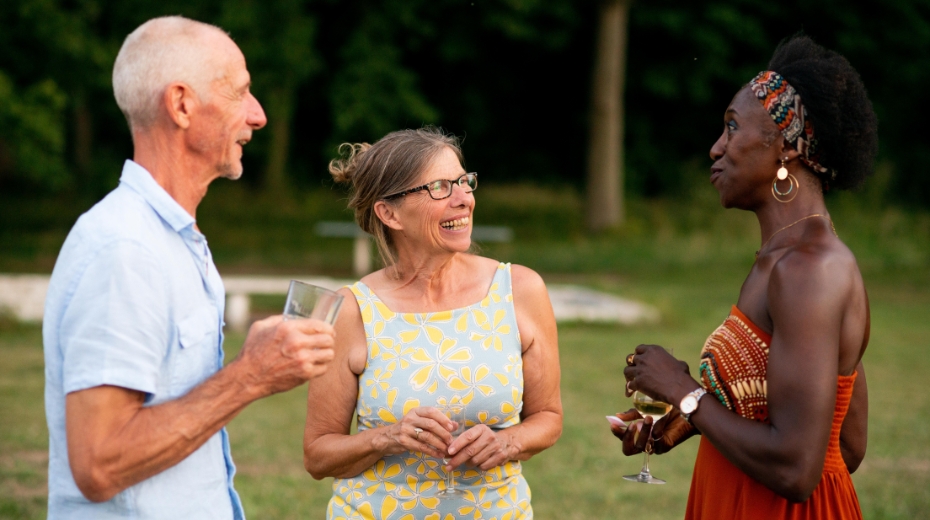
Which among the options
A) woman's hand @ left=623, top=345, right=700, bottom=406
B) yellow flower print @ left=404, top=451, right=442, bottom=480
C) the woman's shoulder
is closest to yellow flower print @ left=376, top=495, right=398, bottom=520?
yellow flower print @ left=404, top=451, right=442, bottom=480

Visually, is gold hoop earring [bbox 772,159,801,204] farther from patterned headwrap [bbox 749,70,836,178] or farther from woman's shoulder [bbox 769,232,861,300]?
woman's shoulder [bbox 769,232,861,300]

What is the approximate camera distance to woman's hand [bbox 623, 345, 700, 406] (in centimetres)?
295

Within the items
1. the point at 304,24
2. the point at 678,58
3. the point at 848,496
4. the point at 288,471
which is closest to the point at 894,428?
the point at 288,471

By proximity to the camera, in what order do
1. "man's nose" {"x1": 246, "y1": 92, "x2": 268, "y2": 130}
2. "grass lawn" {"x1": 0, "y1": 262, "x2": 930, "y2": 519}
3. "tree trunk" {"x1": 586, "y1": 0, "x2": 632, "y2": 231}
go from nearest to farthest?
"man's nose" {"x1": 246, "y1": 92, "x2": 268, "y2": 130}, "grass lawn" {"x1": 0, "y1": 262, "x2": 930, "y2": 519}, "tree trunk" {"x1": 586, "y1": 0, "x2": 632, "y2": 231}

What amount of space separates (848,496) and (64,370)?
231 centimetres

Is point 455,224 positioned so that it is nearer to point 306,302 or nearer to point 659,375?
point 659,375

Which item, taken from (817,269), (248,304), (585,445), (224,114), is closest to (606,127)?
(248,304)

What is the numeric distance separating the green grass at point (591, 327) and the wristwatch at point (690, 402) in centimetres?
226

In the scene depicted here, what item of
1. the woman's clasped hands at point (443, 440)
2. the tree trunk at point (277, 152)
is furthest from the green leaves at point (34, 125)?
the woman's clasped hands at point (443, 440)

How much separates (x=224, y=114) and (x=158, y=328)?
0.61m

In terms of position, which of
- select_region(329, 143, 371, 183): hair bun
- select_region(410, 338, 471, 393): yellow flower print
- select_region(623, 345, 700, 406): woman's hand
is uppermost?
select_region(329, 143, 371, 183): hair bun

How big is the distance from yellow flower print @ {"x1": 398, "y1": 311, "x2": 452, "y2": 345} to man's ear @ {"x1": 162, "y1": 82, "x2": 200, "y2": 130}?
1.29 metres

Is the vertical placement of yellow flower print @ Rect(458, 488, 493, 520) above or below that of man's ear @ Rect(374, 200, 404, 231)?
below

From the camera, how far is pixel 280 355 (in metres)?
2.44
